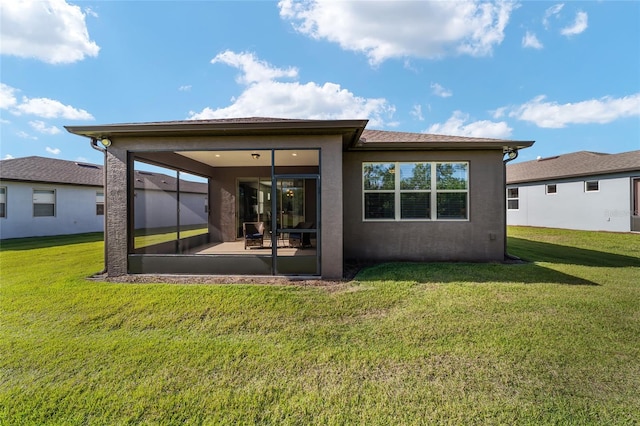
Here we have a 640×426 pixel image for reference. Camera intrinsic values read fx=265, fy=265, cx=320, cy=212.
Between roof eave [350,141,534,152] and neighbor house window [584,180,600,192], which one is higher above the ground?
roof eave [350,141,534,152]

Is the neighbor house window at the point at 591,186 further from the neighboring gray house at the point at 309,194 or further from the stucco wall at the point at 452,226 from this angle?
the stucco wall at the point at 452,226

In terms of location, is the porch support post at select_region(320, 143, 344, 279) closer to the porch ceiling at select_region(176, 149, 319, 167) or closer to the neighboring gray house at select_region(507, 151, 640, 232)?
the porch ceiling at select_region(176, 149, 319, 167)

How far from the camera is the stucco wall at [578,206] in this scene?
13.4m

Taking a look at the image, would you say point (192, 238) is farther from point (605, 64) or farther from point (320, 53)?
point (605, 64)

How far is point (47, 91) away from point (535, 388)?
52.6 feet

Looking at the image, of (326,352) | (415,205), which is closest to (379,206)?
(415,205)

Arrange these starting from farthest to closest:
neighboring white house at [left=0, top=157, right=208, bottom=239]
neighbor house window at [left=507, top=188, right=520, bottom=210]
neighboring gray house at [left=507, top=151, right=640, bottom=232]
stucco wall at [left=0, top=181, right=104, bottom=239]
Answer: neighbor house window at [left=507, top=188, right=520, bottom=210] < neighboring gray house at [left=507, top=151, right=640, bottom=232] < stucco wall at [left=0, top=181, right=104, bottom=239] < neighboring white house at [left=0, top=157, right=208, bottom=239]

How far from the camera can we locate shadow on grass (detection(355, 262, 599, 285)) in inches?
228

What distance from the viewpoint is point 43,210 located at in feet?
46.2

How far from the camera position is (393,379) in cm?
278

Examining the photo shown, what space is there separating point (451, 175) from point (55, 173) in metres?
20.3

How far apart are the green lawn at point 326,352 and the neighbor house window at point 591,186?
12.4 meters

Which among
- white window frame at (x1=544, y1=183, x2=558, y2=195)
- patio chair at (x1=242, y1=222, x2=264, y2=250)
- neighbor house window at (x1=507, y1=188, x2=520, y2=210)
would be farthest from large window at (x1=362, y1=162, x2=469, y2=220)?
neighbor house window at (x1=507, y1=188, x2=520, y2=210)

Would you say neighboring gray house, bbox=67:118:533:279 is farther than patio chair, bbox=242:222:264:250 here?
No
